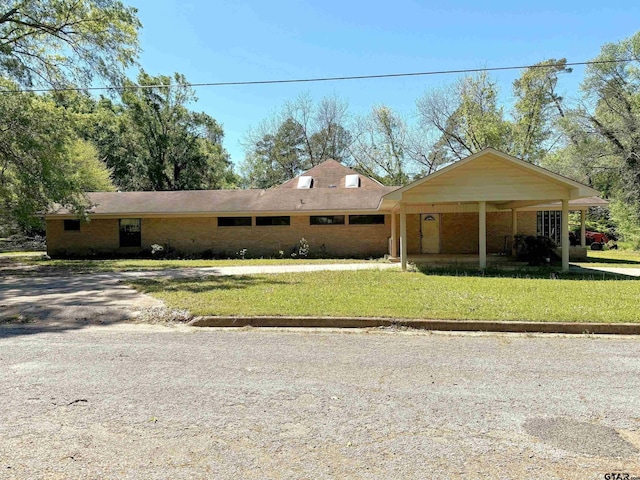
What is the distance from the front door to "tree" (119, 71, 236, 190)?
1149 inches

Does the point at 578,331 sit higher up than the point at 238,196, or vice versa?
the point at 238,196

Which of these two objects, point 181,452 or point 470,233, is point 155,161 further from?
point 181,452

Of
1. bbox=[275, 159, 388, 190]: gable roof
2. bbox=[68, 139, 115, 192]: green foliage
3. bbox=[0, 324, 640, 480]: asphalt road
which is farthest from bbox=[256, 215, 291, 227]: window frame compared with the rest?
bbox=[68, 139, 115, 192]: green foliage

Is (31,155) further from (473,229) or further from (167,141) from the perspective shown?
(167,141)

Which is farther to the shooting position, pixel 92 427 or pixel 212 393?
pixel 212 393

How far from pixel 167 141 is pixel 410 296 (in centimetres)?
3825

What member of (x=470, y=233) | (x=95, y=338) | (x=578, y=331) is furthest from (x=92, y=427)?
(x=470, y=233)

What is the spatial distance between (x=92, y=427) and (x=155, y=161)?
138 feet

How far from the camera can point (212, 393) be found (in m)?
4.07

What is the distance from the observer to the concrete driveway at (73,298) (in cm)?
812

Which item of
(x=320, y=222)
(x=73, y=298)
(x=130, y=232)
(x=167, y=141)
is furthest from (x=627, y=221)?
(x=167, y=141)

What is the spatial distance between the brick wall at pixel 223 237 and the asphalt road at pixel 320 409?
50.2 ft

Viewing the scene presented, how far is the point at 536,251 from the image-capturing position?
16.7 metres

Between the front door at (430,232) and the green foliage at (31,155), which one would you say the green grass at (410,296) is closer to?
the front door at (430,232)
